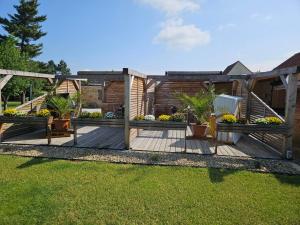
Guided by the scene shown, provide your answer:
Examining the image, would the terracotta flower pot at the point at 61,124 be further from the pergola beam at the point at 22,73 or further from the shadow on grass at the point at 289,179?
the shadow on grass at the point at 289,179

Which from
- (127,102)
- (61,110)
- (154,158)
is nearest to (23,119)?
(61,110)

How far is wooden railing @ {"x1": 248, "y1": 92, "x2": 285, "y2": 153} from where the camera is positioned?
5.95 metres

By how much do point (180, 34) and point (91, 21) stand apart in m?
3.96

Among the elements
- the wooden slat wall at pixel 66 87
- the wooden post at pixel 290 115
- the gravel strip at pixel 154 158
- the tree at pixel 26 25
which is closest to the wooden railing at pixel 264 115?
the wooden post at pixel 290 115

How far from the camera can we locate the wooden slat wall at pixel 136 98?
7109mm

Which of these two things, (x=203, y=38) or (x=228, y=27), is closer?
(x=228, y=27)

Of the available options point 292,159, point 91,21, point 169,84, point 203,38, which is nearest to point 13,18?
point 91,21

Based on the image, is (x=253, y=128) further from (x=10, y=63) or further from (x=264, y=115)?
(x=10, y=63)

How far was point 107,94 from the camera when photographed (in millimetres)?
11102

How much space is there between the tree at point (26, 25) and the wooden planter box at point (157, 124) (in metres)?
20.0

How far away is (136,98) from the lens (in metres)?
7.79

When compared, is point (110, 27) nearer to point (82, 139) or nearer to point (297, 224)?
point (82, 139)

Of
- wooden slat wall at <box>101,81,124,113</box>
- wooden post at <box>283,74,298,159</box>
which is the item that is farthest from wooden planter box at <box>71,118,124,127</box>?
wooden slat wall at <box>101,81,124,113</box>

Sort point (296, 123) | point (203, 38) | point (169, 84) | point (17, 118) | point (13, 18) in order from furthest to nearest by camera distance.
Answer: point (13, 18) < point (169, 84) < point (203, 38) < point (296, 123) < point (17, 118)
